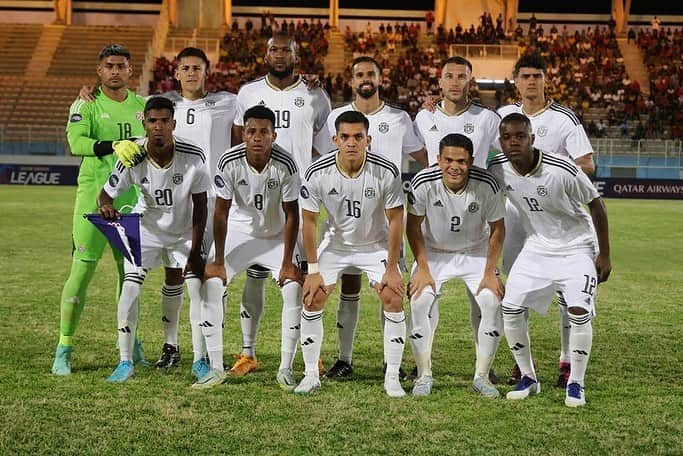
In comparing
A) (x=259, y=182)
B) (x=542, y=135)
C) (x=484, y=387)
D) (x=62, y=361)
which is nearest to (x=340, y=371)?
(x=484, y=387)

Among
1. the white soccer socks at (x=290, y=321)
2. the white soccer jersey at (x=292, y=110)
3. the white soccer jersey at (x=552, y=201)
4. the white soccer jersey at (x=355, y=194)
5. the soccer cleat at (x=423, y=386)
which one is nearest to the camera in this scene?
the white soccer jersey at (x=552, y=201)

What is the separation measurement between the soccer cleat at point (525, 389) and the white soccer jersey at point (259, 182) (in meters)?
1.98

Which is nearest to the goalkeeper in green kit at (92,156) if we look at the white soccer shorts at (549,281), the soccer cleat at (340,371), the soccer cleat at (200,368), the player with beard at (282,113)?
the soccer cleat at (200,368)

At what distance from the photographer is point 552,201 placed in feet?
18.9

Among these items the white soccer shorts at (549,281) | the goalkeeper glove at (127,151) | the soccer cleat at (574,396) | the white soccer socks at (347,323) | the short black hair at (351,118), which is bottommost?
the soccer cleat at (574,396)

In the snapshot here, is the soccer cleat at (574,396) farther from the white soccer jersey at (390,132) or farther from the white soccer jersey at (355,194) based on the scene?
the white soccer jersey at (390,132)

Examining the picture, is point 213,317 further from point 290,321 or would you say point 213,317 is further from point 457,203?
point 457,203

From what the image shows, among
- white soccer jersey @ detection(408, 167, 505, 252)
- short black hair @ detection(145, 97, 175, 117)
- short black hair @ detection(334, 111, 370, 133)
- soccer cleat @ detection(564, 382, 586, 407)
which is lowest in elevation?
soccer cleat @ detection(564, 382, 586, 407)

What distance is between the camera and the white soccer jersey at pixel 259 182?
6.10 meters

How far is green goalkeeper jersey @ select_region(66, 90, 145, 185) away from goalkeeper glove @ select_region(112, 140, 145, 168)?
42 centimetres

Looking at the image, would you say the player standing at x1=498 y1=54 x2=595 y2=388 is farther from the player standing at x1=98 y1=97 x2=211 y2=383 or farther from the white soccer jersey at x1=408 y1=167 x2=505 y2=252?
the player standing at x1=98 y1=97 x2=211 y2=383

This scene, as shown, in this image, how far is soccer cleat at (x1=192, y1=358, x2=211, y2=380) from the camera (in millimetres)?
6079

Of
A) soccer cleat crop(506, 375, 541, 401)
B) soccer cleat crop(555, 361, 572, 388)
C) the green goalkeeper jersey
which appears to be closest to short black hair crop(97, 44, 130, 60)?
the green goalkeeper jersey

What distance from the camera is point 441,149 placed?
587cm
